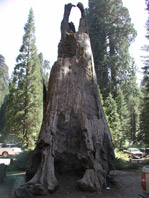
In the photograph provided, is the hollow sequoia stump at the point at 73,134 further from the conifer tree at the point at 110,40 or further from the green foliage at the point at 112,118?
the conifer tree at the point at 110,40

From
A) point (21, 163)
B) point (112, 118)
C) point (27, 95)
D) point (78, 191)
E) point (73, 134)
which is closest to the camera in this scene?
point (78, 191)

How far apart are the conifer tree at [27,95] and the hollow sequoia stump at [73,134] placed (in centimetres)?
1486

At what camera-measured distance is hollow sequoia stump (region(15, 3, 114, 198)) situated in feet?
23.5

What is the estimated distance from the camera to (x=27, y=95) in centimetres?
2431

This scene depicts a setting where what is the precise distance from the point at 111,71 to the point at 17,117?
1757 centimetres

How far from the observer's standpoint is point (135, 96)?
36906mm

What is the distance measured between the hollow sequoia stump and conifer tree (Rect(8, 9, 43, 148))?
14.9m

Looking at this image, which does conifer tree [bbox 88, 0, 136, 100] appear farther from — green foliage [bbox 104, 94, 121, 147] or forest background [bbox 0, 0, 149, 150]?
green foliage [bbox 104, 94, 121, 147]

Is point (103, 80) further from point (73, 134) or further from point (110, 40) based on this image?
point (73, 134)

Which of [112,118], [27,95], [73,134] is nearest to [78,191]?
[73,134]

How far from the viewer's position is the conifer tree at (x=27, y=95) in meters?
23.8

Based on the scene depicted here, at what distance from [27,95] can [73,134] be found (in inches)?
657

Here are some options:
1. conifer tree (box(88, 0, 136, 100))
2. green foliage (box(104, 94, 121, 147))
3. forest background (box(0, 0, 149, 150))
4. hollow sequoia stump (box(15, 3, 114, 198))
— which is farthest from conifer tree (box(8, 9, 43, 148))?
hollow sequoia stump (box(15, 3, 114, 198))

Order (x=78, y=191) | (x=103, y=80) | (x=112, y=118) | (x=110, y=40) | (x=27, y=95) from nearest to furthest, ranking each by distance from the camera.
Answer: (x=78, y=191)
(x=27, y=95)
(x=112, y=118)
(x=103, y=80)
(x=110, y=40)
